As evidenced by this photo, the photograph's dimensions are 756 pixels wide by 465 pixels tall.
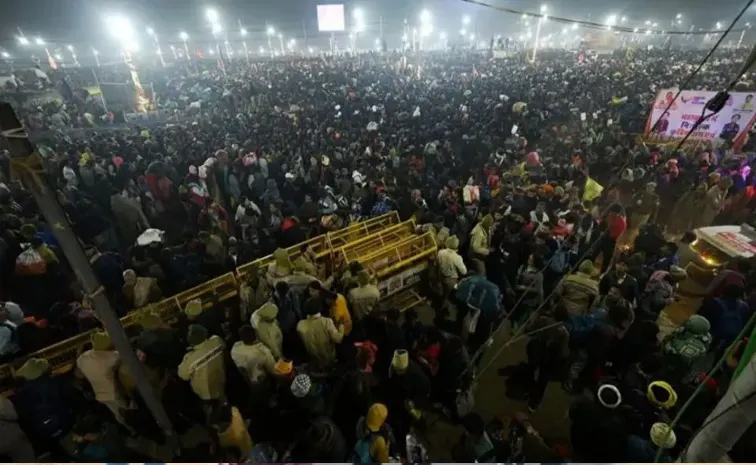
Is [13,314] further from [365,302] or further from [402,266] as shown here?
[402,266]

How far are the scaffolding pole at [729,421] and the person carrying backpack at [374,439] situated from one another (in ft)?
6.79

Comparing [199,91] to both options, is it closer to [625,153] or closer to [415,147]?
[415,147]

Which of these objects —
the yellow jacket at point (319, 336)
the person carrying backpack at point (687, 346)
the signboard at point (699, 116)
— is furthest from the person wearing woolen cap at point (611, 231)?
the signboard at point (699, 116)

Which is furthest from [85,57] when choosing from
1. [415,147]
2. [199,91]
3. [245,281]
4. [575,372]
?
[575,372]

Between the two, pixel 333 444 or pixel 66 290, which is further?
pixel 66 290

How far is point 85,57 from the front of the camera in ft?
181

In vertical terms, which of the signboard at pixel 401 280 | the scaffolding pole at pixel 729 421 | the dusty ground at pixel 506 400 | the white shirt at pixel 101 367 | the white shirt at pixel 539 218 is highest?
the scaffolding pole at pixel 729 421

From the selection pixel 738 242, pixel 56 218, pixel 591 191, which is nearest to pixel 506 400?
pixel 738 242

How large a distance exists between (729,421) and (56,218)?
4233 millimetres

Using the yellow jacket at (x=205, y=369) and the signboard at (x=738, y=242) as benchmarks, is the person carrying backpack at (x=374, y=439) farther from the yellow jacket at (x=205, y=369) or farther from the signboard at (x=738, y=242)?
the signboard at (x=738, y=242)

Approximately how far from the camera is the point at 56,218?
266 cm

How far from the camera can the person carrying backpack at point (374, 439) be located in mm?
3133

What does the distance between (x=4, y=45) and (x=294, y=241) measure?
177 ft

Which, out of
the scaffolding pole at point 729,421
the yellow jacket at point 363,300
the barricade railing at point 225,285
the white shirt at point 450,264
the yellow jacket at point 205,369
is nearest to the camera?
the scaffolding pole at point 729,421
